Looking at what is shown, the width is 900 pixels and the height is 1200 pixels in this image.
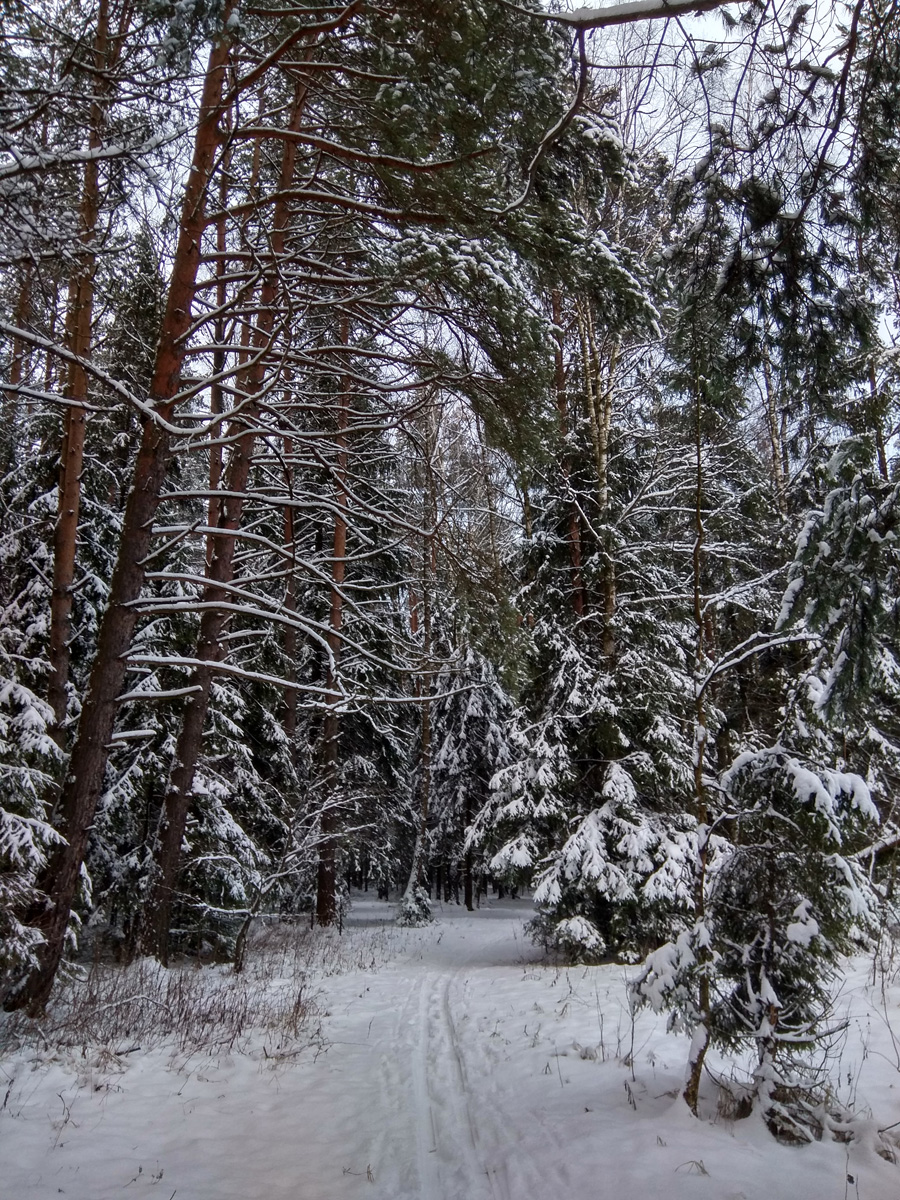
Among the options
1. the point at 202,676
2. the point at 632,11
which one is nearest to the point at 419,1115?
the point at 202,676

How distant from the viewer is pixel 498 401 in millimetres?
5727

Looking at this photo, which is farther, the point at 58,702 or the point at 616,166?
the point at 58,702

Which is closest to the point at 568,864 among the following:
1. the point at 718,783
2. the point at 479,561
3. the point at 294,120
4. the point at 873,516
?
the point at 479,561

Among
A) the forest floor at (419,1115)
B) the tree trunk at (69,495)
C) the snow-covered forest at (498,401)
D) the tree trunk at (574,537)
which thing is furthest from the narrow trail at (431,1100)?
the tree trunk at (574,537)

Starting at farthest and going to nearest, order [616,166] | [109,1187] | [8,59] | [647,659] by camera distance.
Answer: [647,659], [616,166], [8,59], [109,1187]

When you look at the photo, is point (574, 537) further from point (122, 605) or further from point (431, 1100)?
point (431, 1100)

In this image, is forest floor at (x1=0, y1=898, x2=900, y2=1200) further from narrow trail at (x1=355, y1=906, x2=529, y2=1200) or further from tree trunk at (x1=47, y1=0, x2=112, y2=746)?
tree trunk at (x1=47, y1=0, x2=112, y2=746)

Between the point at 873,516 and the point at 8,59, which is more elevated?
the point at 8,59

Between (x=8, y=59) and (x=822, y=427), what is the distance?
223 inches

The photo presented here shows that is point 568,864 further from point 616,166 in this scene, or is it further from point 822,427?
point 616,166

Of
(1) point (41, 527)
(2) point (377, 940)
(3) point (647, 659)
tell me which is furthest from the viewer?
(2) point (377, 940)

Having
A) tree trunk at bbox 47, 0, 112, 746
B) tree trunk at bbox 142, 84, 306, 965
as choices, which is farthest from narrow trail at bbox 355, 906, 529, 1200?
tree trunk at bbox 47, 0, 112, 746

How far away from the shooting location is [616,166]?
16.8ft

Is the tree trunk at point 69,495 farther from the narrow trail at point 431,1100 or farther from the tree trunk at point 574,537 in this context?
the tree trunk at point 574,537
